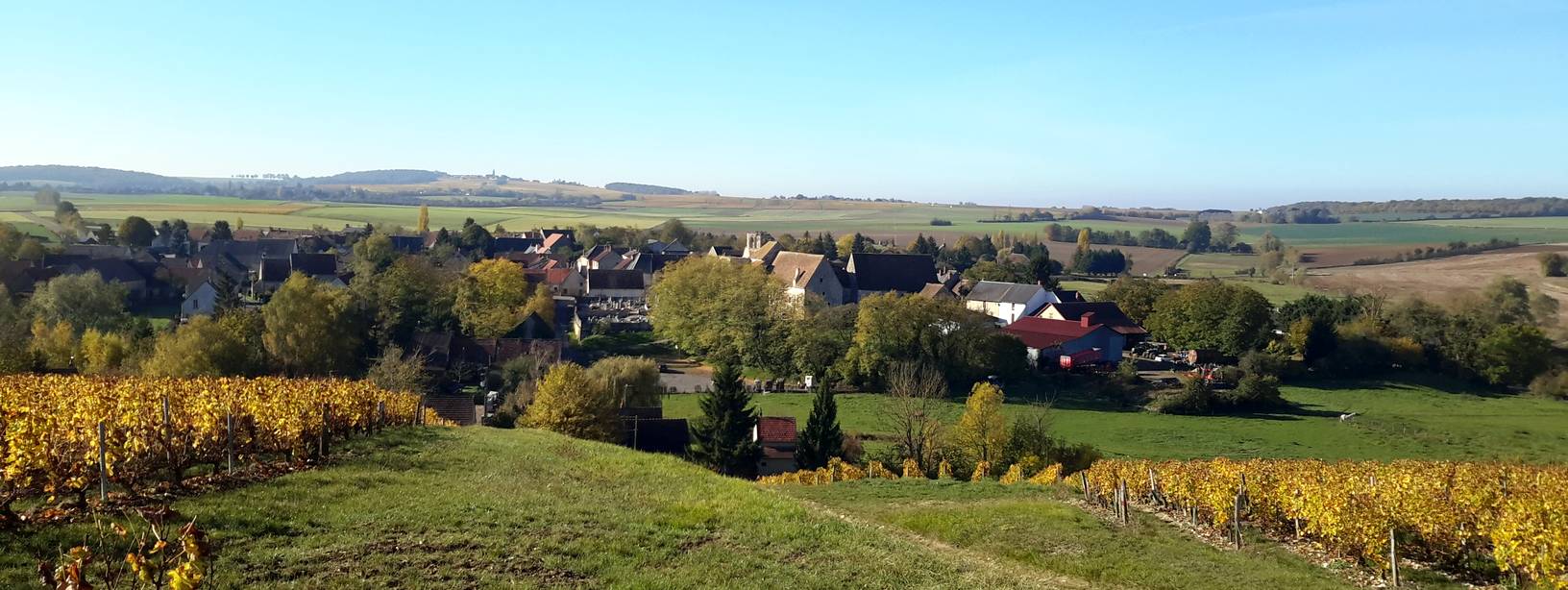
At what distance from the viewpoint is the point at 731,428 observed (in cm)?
3225

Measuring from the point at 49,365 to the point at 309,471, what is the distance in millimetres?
36278

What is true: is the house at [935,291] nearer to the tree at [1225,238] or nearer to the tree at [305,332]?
the tree at [305,332]

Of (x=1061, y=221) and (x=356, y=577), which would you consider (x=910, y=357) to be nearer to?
(x=356, y=577)

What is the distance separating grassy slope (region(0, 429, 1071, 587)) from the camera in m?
9.80

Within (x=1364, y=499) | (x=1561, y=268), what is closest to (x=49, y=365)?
(x=1364, y=499)

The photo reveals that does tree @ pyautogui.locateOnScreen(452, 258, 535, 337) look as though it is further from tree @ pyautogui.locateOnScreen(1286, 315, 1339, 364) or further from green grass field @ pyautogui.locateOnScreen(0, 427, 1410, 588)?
tree @ pyautogui.locateOnScreen(1286, 315, 1339, 364)

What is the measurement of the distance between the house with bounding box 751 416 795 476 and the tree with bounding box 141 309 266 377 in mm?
21408

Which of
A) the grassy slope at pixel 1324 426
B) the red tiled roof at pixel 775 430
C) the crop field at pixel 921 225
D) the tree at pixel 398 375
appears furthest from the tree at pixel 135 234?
the red tiled roof at pixel 775 430

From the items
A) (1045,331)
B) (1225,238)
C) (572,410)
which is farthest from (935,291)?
(1225,238)

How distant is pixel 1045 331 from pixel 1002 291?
14743mm

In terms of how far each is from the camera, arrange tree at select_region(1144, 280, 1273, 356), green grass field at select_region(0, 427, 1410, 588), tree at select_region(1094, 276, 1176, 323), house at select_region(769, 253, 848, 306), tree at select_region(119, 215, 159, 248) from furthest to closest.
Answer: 1. tree at select_region(119, 215, 159, 248)
2. house at select_region(769, 253, 848, 306)
3. tree at select_region(1094, 276, 1176, 323)
4. tree at select_region(1144, 280, 1273, 356)
5. green grass field at select_region(0, 427, 1410, 588)

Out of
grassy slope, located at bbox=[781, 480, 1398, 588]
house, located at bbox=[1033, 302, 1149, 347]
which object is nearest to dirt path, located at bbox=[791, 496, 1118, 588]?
grassy slope, located at bbox=[781, 480, 1398, 588]

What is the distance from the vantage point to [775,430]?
36000 millimetres

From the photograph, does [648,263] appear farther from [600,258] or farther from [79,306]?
[79,306]
